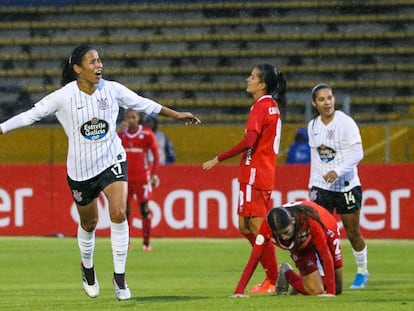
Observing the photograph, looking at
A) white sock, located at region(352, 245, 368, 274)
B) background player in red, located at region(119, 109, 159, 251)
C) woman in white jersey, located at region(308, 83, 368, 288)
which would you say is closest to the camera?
woman in white jersey, located at region(308, 83, 368, 288)

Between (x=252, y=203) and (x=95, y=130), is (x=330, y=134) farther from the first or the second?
(x=95, y=130)

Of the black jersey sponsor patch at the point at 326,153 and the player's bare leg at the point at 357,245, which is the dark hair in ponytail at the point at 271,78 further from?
the player's bare leg at the point at 357,245

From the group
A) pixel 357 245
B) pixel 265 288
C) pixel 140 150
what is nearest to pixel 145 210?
pixel 140 150

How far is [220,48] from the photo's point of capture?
30.2 m

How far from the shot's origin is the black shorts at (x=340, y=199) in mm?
13906

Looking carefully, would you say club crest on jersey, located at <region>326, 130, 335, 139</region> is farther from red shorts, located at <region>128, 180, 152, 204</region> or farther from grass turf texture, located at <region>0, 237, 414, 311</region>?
red shorts, located at <region>128, 180, 152, 204</region>

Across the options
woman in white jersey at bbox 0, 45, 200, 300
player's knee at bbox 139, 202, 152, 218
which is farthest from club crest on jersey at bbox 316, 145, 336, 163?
player's knee at bbox 139, 202, 152, 218

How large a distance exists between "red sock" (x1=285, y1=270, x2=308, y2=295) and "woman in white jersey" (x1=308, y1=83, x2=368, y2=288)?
188 cm

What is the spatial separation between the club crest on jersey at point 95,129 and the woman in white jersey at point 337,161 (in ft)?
10.4

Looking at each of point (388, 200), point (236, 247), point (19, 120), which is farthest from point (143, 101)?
point (388, 200)

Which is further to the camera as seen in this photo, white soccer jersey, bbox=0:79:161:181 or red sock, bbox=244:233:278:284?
red sock, bbox=244:233:278:284

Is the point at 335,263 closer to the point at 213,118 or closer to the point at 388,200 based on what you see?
the point at 388,200

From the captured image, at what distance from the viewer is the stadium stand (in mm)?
28906

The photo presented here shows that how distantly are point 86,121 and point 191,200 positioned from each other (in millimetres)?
11429
